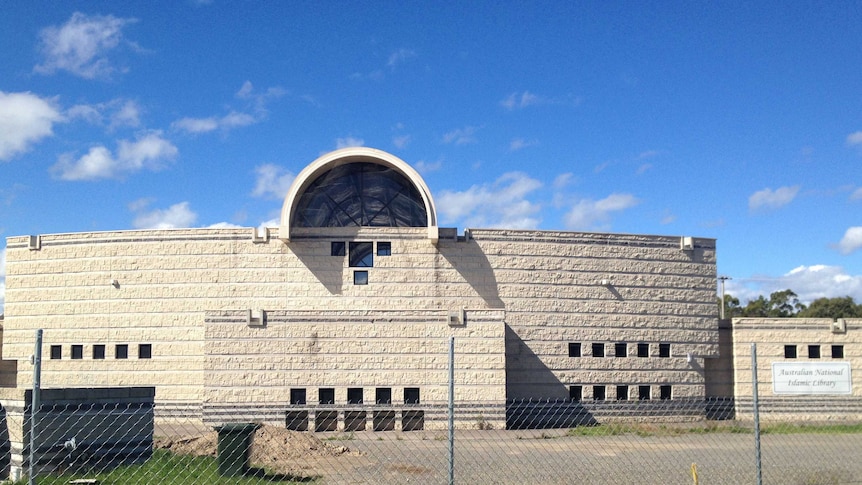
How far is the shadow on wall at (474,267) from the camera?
3100 centimetres

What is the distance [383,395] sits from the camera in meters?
28.7

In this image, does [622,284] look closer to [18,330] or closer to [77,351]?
[77,351]

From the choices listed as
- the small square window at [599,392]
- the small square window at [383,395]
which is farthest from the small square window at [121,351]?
the small square window at [599,392]

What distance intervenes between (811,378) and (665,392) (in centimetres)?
698

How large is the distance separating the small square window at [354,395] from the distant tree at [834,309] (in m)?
72.4

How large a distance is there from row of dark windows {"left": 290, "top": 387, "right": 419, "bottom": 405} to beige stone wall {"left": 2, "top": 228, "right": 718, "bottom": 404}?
133 inches

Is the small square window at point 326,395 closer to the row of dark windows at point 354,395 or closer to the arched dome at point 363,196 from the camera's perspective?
the row of dark windows at point 354,395

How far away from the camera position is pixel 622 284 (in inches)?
1267

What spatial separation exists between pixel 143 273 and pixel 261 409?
849cm

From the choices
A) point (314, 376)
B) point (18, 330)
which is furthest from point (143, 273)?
point (314, 376)

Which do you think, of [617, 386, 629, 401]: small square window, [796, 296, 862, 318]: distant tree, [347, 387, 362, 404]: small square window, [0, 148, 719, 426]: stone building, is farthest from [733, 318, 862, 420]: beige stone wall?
[796, 296, 862, 318]: distant tree

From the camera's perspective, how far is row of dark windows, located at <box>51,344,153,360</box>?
3130cm

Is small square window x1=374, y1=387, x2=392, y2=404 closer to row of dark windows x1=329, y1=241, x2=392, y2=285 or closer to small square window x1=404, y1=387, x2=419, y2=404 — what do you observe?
small square window x1=404, y1=387, x2=419, y2=404

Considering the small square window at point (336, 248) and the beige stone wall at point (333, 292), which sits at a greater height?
the small square window at point (336, 248)
